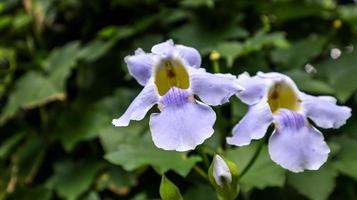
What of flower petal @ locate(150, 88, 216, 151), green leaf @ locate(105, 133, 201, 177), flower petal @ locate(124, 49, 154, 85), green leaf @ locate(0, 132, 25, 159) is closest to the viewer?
flower petal @ locate(150, 88, 216, 151)

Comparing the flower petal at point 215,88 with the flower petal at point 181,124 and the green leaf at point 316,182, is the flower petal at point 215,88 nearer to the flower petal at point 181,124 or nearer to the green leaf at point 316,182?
the flower petal at point 181,124

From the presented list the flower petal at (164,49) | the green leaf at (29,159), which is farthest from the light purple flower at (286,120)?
the green leaf at (29,159)

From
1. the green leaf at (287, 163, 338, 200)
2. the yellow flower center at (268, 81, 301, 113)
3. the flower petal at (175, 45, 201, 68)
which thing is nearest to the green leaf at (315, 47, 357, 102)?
the green leaf at (287, 163, 338, 200)

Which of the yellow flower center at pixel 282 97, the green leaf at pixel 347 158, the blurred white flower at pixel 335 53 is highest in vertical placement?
the yellow flower center at pixel 282 97

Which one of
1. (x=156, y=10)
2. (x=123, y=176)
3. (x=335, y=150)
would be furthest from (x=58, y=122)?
(x=335, y=150)

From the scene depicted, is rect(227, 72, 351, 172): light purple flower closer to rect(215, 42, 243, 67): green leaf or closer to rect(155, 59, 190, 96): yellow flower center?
rect(155, 59, 190, 96): yellow flower center
